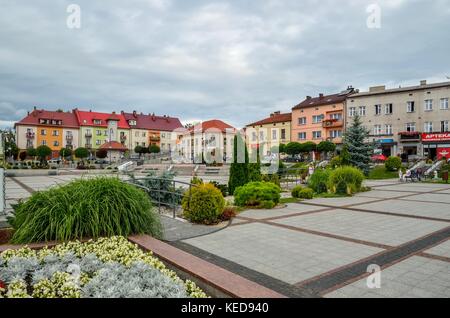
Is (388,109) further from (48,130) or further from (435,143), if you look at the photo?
(48,130)

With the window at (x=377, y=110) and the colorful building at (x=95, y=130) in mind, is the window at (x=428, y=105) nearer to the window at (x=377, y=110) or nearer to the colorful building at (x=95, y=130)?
the window at (x=377, y=110)

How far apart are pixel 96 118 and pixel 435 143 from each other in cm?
6666

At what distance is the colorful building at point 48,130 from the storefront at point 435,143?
216 ft

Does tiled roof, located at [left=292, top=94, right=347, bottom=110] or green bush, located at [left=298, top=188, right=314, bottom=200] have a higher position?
tiled roof, located at [left=292, top=94, right=347, bottom=110]

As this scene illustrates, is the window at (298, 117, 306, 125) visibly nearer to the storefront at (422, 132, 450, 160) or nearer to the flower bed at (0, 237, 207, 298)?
the storefront at (422, 132, 450, 160)

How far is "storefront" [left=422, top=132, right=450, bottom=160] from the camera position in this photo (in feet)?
125

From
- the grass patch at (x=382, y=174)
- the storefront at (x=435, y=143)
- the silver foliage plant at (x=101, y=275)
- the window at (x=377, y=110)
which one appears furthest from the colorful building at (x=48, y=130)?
the silver foliage plant at (x=101, y=275)

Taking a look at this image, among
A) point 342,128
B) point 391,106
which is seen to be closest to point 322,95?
point 342,128

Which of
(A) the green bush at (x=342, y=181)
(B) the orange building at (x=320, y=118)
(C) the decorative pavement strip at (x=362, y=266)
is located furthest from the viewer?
(B) the orange building at (x=320, y=118)

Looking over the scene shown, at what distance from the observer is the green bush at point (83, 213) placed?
4.45m

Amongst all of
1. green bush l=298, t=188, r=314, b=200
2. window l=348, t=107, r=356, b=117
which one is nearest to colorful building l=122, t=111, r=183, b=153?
window l=348, t=107, r=356, b=117

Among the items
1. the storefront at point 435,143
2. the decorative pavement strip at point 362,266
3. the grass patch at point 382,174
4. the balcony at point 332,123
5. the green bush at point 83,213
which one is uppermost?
the balcony at point 332,123

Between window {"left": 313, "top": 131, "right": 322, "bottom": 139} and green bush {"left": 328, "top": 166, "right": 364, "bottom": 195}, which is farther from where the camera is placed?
window {"left": 313, "top": 131, "right": 322, "bottom": 139}

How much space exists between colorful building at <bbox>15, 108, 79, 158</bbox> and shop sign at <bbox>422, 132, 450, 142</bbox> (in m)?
65.6
